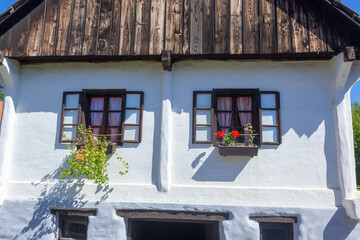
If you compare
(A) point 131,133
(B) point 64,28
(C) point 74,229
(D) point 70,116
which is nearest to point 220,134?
(A) point 131,133

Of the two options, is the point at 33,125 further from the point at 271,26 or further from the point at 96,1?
the point at 271,26

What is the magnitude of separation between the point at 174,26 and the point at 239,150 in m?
2.61

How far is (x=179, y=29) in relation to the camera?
5020 mm

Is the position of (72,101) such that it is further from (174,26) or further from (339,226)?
(339,226)

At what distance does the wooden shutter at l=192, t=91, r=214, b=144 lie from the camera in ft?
16.4

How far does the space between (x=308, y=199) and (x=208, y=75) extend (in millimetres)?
2891

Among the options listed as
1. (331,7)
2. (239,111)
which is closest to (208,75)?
(239,111)

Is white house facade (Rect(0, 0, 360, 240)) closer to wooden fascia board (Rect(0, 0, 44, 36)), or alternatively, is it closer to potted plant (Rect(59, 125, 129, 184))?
wooden fascia board (Rect(0, 0, 44, 36))

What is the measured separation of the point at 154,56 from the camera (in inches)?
197

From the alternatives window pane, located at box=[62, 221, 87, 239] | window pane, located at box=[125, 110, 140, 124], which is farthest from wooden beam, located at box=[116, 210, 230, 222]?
window pane, located at box=[125, 110, 140, 124]

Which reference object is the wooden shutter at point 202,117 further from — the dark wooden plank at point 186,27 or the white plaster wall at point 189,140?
the dark wooden plank at point 186,27

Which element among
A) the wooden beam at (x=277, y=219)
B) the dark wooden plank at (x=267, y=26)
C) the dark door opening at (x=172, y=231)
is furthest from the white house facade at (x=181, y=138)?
the dark door opening at (x=172, y=231)

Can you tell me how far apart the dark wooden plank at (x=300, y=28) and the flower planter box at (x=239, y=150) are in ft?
6.36

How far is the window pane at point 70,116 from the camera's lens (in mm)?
5230
